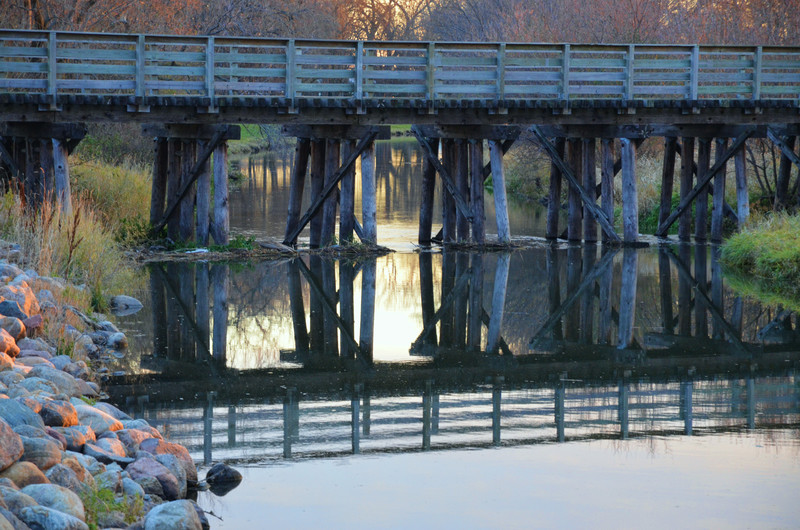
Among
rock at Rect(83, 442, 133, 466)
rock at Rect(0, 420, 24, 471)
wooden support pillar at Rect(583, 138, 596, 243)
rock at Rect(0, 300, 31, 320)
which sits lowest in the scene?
rock at Rect(83, 442, 133, 466)

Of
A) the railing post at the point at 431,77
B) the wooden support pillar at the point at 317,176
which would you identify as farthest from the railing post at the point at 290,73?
the railing post at the point at 431,77

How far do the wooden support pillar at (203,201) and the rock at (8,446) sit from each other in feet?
41.6

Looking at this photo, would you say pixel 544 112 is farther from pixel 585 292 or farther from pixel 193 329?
pixel 193 329

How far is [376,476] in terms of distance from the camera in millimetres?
8016

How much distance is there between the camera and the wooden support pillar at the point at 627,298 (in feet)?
43.7

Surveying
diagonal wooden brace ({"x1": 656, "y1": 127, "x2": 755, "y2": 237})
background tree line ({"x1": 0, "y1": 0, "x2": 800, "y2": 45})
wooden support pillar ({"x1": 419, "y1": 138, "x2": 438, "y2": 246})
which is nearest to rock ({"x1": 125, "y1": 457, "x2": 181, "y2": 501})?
wooden support pillar ({"x1": 419, "y1": 138, "x2": 438, "y2": 246})

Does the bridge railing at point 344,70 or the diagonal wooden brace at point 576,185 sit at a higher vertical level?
the bridge railing at point 344,70

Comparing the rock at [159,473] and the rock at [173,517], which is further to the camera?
the rock at [159,473]

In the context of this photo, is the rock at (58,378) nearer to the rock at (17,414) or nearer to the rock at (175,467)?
the rock at (175,467)

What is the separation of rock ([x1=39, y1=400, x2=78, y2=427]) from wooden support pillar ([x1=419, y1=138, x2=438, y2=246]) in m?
13.6

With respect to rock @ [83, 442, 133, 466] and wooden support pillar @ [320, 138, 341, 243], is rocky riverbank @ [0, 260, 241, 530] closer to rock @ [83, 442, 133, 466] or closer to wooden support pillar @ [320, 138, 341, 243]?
rock @ [83, 442, 133, 466]

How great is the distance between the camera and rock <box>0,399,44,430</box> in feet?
21.5

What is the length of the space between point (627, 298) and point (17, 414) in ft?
35.6

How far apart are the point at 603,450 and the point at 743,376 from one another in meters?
3.33
